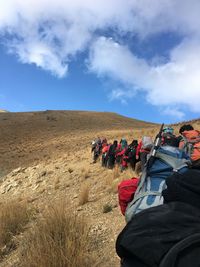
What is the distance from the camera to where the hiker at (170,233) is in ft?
6.61

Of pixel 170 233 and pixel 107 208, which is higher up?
pixel 170 233

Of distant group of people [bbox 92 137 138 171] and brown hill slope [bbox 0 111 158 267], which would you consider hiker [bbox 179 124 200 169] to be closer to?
brown hill slope [bbox 0 111 158 267]

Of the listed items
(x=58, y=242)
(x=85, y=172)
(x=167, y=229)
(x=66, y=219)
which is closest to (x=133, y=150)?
(x=85, y=172)

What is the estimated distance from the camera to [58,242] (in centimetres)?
552

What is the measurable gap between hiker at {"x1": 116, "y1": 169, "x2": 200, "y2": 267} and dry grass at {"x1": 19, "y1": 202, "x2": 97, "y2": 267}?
9.42 ft

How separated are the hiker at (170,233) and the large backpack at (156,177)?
433mm

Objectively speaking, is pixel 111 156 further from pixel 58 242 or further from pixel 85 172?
pixel 58 242

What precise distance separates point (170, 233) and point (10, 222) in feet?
21.0

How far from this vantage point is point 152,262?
2072 millimetres

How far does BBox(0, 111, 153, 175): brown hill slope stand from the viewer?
38.8 metres

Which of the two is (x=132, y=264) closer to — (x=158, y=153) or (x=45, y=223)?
(x=158, y=153)

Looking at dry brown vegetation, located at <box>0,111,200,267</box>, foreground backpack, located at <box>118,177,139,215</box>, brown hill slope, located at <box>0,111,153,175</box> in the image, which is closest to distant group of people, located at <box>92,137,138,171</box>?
dry brown vegetation, located at <box>0,111,200,267</box>

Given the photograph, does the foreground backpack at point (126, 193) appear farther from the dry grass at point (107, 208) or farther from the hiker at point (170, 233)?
the dry grass at point (107, 208)

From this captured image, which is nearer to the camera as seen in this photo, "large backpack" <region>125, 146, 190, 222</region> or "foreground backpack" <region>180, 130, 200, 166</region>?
"large backpack" <region>125, 146, 190, 222</region>
